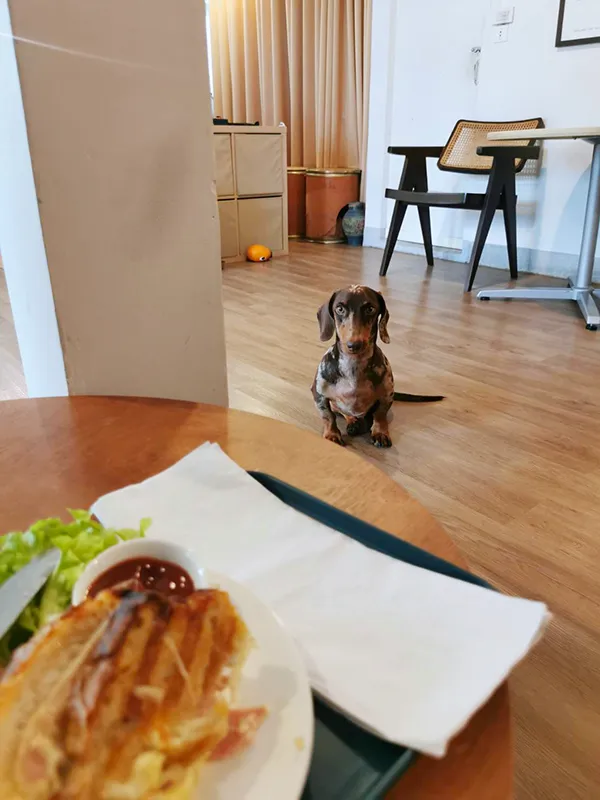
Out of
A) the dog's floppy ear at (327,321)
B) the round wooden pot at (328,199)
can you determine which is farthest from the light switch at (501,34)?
the dog's floppy ear at (327,321)

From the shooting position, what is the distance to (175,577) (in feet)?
1.19

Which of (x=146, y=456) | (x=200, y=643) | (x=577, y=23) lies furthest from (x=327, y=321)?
(x=577, y=23)

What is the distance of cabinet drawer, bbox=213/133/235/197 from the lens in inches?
147

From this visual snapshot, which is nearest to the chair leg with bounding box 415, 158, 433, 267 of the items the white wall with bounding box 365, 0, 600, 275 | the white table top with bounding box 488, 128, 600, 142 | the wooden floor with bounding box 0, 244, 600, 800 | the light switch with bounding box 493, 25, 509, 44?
the white wall with bounding box 365, 0, 600, 275

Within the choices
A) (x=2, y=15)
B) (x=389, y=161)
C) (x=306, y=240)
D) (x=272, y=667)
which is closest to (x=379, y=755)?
A: (x=272, y=667)

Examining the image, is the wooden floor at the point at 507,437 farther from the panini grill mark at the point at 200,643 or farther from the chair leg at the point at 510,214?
the panini grill mark at the point at 200,643

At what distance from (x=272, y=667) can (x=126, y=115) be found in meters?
0.77

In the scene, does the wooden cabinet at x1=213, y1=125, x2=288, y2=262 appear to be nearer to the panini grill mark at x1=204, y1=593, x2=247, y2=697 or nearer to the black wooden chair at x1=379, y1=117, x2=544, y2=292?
the black wooden chair at x1=379, y1=117, x2=544, y2=292

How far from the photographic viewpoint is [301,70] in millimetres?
4656

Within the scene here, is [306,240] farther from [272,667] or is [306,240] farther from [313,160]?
[272,667]

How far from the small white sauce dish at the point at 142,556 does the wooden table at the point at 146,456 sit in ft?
0.54

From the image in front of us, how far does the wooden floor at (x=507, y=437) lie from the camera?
832mm

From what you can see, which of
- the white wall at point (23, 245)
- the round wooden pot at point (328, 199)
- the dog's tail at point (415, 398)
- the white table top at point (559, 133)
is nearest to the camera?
the white wall at point (23, 245)

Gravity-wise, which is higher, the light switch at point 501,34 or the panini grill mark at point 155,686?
the light switch at point 501,34
